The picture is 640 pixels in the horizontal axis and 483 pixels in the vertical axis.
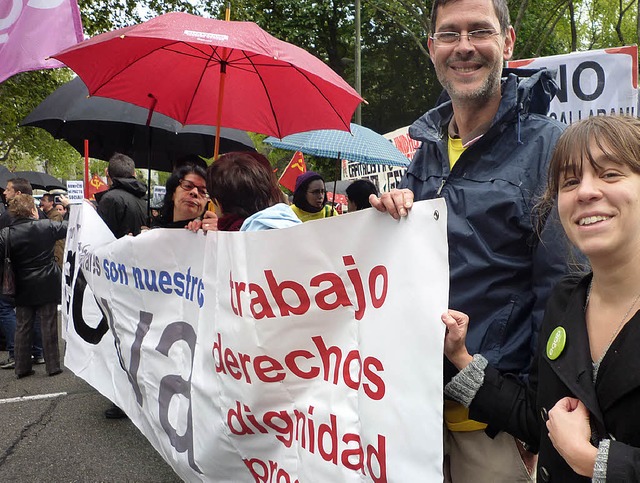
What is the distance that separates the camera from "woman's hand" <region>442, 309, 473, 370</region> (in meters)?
1.53

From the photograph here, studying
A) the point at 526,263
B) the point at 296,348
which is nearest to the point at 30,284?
the point at 296,348

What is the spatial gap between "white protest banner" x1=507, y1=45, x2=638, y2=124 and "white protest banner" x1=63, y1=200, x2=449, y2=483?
9.88 ft

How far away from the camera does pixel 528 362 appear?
1.67m

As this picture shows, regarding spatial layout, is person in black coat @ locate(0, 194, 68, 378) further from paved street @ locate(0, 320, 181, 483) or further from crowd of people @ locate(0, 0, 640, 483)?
crowd of people @ locate(0, 0, 640, 483)

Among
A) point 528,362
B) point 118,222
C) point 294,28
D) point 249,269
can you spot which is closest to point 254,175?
point 249,269

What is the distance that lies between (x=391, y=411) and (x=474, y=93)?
3.19 ft

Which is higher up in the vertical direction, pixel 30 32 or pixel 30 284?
pixel 30 32

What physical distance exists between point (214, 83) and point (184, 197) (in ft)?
3.42

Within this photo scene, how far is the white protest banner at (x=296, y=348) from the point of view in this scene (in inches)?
62.8

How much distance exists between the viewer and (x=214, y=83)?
4328 mm

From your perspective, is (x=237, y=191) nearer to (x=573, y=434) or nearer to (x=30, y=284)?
(x=573, y=434)

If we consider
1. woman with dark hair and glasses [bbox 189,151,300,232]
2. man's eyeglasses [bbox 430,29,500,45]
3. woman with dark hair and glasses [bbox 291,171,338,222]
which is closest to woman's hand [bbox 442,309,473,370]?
man's eyeglasses [bbox 430,29,500,45]

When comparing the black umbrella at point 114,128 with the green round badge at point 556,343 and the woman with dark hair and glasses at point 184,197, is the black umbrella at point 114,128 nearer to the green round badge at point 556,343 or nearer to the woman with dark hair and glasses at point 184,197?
the woman with dark hair and glasses at point 184,197

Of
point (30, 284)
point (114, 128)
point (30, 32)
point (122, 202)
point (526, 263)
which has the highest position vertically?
point (30, 32)
